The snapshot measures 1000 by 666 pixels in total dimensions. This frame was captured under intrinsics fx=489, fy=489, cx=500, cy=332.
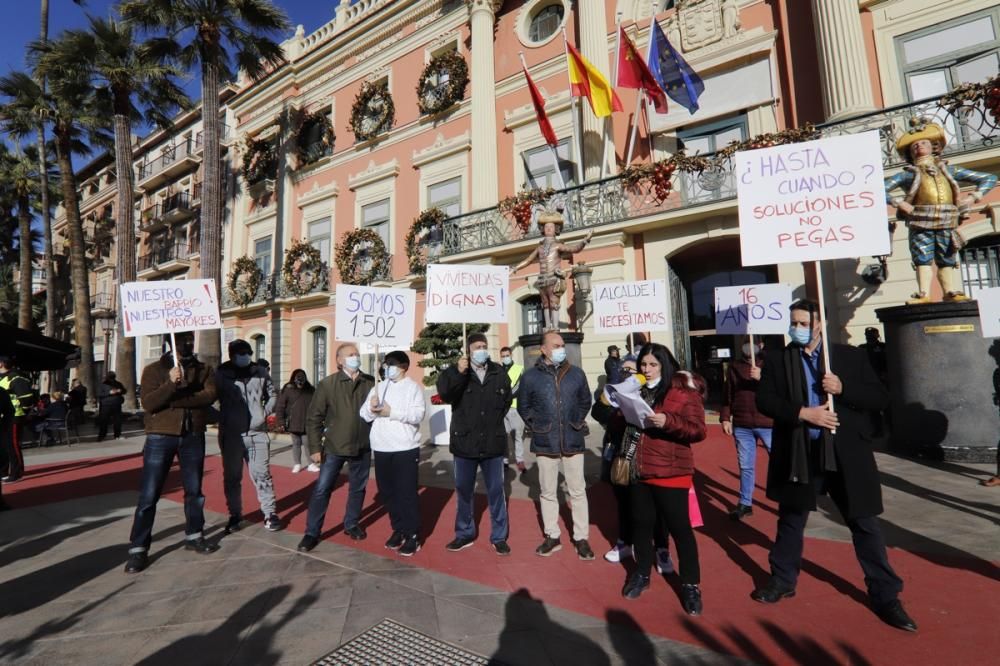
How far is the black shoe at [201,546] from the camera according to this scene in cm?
427

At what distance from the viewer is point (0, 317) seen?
35094 millimetres

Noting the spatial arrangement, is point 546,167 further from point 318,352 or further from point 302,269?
point 318,352

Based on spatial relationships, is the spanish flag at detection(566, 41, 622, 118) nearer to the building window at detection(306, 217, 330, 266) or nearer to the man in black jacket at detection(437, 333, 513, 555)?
the man in black jacket at detection(437, 333, 513, 555)

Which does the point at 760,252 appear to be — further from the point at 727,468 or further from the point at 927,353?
the point at 927,353

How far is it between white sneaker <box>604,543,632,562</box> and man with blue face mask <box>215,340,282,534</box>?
324 cm

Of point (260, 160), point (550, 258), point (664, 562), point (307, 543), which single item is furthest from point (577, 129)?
point (260, 160)

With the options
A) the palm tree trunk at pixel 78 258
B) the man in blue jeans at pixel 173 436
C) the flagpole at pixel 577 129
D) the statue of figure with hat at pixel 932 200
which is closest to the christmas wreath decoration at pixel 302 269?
the palm tree trunk at pixel 78 258

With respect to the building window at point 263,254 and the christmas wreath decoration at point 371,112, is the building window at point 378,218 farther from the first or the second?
the building window at point 263,254

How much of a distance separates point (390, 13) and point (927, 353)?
1935cm

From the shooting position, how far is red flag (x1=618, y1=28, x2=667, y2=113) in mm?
11594

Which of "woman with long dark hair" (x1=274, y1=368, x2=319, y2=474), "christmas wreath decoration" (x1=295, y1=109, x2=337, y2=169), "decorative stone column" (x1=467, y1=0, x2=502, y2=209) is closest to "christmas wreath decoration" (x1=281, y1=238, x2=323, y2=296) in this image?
"christmas wreath decoration" (x1=295, y1=109, x2=337, y2=169)

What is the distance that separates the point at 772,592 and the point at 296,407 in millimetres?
7089

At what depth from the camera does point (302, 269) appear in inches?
755

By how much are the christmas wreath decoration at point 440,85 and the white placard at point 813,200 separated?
14175mm
